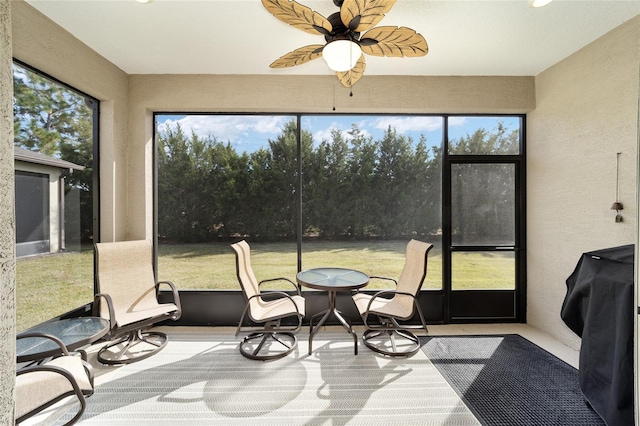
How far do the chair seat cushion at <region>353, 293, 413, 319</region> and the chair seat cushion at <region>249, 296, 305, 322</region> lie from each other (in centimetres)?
64

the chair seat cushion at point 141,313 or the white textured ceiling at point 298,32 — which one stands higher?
the white textured ceiling at point 298,32

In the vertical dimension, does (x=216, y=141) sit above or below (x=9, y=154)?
above

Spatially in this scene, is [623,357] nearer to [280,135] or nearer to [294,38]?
[294,38]

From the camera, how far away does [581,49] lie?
2.82m

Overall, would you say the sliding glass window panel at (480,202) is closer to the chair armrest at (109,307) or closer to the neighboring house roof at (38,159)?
the chair armrest at (109,307)

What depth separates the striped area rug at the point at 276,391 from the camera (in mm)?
1938

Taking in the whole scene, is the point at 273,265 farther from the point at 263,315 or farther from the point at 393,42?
the point at 393,42

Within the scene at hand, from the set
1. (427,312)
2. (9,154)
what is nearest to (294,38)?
(9,154)

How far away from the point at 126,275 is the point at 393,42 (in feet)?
11.1

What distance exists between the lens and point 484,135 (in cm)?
363

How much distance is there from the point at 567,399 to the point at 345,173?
10.2ft

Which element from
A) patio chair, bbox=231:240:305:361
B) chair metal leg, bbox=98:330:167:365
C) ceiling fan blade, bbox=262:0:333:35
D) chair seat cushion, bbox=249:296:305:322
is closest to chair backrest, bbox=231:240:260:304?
patio chair, bbox=231:240:305:361

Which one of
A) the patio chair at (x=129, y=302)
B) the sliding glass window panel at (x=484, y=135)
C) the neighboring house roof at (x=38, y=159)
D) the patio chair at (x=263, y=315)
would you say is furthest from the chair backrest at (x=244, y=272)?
the sliding glass window panel at (x=484, y=135)

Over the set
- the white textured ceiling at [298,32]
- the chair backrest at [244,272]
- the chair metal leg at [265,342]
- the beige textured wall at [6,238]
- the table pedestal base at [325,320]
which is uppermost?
the white textured ceiling at [298,32]
